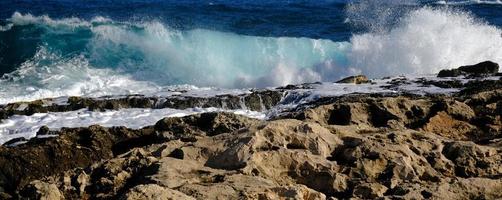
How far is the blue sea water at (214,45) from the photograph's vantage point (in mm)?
19484

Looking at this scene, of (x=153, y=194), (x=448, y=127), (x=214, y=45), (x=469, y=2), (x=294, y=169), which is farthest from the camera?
(x=469, y=2)

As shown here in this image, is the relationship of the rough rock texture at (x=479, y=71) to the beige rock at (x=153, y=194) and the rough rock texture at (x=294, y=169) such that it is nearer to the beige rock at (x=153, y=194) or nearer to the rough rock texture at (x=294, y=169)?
the rough rock texture at (x=294, y=169)

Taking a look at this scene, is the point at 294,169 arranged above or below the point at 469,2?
above

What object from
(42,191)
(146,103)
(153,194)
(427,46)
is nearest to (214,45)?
(427,46)

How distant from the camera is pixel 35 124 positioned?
33.9 ft

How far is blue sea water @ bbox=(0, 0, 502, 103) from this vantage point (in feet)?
63.9

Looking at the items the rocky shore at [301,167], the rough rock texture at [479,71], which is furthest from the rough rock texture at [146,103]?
the rocky shore at [301,167]

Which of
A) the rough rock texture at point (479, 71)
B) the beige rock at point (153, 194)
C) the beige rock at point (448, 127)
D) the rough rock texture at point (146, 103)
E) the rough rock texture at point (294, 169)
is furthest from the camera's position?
the rough rock texture at point (479, 71)

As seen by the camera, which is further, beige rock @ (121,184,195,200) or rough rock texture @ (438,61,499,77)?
rough rock texture @ (438,61,499,77)

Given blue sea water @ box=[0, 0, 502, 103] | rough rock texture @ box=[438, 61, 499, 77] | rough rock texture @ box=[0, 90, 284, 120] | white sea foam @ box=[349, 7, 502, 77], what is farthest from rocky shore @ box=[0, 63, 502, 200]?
white sea foam @ box=[349, 7, 502, 77]

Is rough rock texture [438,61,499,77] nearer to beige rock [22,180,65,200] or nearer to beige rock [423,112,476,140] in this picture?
beige rock [423,112,476,140]

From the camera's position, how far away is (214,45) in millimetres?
23766

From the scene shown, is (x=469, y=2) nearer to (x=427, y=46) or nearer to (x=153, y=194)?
(x=427, y=46)

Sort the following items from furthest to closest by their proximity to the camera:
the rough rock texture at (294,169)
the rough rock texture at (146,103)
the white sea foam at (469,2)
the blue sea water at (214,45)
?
the white sea foam at (469,2) → the blue sea water at (214,45) → the rough rock texture at (146,103) → the rough rock texture at (294,169)
